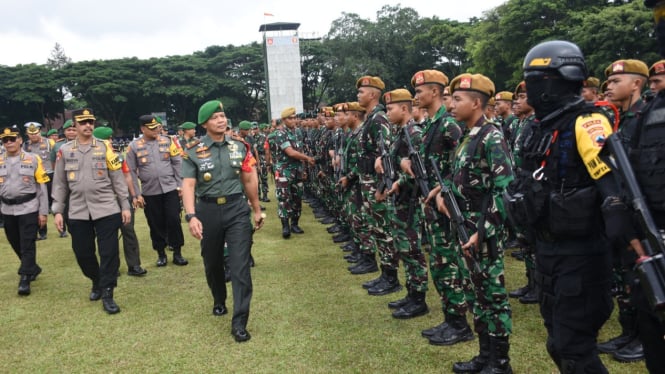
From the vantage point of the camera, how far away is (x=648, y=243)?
1.88 meters

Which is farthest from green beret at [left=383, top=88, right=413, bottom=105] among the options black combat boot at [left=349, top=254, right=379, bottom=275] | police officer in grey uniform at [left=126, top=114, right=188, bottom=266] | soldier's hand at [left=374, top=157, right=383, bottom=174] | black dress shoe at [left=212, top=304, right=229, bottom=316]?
police officer in grey uniform at [left=126, top=114, right=188, bottom=266]

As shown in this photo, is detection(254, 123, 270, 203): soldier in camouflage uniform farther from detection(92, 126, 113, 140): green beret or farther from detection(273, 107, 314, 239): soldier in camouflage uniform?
detection(92, 126, 113, 140): green beret

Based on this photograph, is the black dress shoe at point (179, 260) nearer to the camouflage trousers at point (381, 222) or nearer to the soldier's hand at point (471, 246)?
the camouflage trousers at point (381, 222)

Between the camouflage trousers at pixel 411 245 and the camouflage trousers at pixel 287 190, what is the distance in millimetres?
4224

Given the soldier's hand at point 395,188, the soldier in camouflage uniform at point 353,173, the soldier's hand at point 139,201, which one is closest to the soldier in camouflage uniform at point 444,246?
the soldier's hand at point 395,188

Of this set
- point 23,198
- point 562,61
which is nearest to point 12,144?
point 23,198

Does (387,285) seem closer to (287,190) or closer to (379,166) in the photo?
(379,166)

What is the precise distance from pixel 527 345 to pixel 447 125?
186 cm

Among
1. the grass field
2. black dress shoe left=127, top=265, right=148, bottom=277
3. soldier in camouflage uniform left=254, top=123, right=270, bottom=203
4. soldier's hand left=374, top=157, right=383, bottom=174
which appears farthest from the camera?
soldier in camouflage uniform left=254, top=123, right=270, bottom=203

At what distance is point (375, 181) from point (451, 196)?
2103 millimetres

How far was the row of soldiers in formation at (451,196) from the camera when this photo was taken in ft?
10.7

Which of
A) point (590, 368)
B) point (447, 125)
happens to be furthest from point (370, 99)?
point (590, 368)

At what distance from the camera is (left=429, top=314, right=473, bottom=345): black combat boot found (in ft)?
13.1

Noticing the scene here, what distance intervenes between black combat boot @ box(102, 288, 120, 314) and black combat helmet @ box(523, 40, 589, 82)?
4830 millimetres
